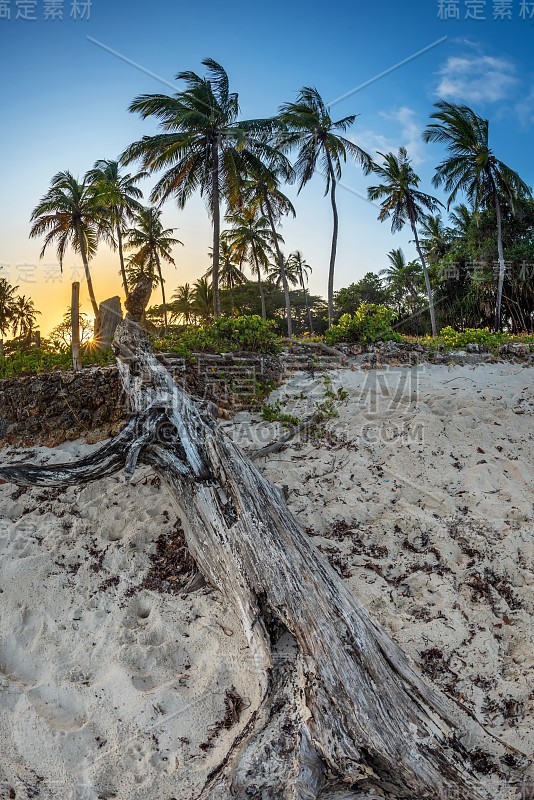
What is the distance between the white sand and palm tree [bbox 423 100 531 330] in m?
16.8

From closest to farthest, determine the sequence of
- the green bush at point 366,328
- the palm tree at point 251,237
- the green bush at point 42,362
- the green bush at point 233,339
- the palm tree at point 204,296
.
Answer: the green bush at point 233,339 → the green bush at point 42,362 → the green bush at point 366,328 → the palm tree at point 251,237 → the palm tree at point 204,296

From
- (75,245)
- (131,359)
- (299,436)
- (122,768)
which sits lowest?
(122,768)

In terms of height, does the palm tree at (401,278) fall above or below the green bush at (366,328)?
above

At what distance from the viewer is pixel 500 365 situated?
853 centimetres

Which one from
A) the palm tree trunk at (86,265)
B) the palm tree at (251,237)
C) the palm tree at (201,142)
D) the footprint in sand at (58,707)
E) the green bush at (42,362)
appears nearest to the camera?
the footprint in sand at (58,707)

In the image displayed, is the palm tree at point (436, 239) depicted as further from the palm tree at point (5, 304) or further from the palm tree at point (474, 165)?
the palm tree at point (5, 304)

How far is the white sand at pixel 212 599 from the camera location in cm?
281

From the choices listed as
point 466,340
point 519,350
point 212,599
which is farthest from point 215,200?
point 212,599

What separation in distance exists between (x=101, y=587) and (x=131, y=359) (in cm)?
252

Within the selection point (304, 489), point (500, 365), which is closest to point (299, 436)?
point (304, 489)

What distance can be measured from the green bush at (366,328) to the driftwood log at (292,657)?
6.18m

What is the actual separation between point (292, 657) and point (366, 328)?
7.83m

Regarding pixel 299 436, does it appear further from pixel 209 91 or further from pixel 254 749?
pixel 209 91

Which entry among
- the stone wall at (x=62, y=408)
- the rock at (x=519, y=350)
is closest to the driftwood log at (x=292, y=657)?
the stone wall at (x=62, y=408)
